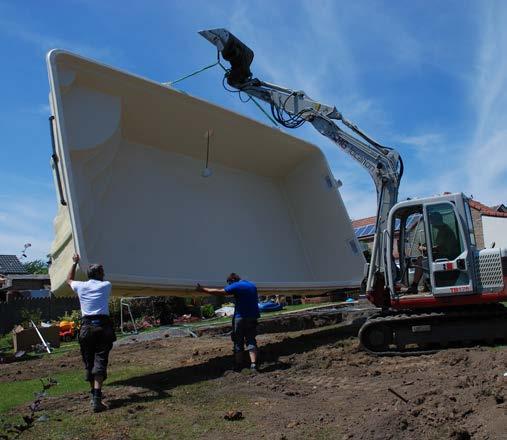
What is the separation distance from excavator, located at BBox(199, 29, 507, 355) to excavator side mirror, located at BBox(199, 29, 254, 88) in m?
0.13

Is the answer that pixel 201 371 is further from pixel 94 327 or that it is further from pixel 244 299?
pixel 94 327

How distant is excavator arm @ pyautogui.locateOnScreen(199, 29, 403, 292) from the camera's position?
885 centimetres

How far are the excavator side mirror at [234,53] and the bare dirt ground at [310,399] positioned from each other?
469 centimetres

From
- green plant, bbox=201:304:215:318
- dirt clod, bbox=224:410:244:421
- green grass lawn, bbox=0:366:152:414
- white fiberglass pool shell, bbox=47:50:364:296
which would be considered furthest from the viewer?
green plant, bbox=201:304:215:318

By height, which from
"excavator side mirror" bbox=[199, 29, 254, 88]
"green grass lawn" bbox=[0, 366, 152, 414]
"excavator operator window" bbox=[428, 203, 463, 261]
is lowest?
"green grass lawn" bbox=[0, 366, 152, 414]

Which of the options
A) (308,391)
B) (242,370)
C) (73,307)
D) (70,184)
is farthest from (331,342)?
→ (73,307)

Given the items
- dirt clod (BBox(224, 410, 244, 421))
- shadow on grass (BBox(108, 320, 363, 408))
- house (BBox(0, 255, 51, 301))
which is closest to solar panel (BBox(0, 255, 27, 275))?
house (BBox(0, 255, 51, 301))

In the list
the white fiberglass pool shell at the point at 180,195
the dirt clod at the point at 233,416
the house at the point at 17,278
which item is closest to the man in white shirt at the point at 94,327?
the white fiberglass pool shell at the point at 180,195

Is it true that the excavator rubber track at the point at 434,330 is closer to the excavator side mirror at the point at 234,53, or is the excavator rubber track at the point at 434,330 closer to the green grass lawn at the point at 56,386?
the green grass lawn at the point at 56,386

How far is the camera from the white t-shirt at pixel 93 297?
5660 millimetres

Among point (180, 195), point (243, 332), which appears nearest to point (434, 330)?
point (243, 332)

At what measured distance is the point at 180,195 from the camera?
9.11 meters

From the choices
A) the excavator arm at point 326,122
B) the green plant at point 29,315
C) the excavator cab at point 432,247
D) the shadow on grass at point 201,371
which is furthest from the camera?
the green plant at point 29,315

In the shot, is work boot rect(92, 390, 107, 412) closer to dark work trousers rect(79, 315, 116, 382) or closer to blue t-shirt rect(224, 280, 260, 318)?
dark work trousers rect(79, 315, 116, 382)
